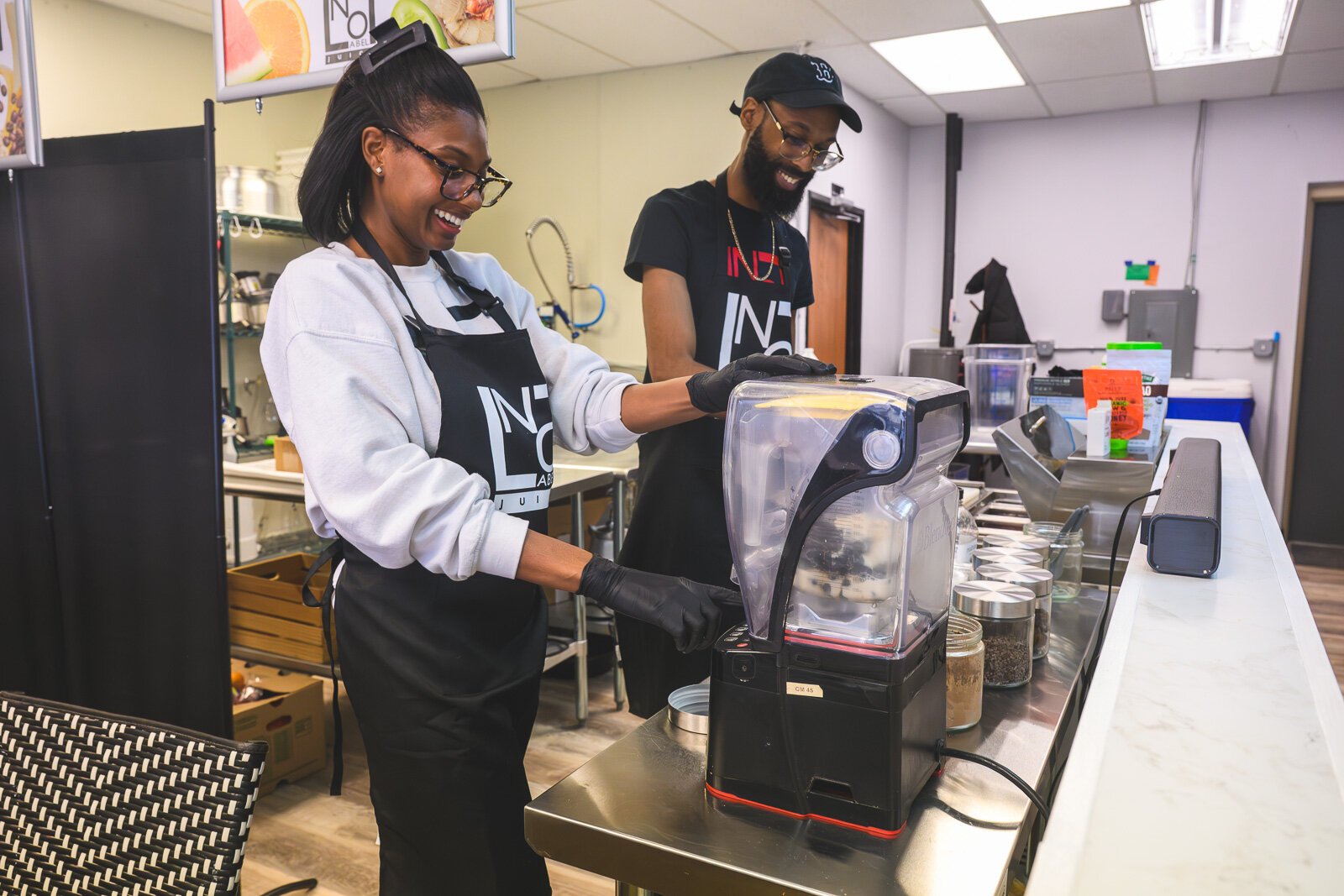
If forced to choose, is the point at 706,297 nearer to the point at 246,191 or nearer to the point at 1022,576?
the point at 1022,576

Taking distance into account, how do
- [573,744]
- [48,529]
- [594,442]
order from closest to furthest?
[594,442] → [48,529] → [573,744]

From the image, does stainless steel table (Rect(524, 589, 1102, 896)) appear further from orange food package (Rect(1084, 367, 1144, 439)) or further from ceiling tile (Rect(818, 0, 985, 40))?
ceiling tile (Rect(818, 0, 985, 40))

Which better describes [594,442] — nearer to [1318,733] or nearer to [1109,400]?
[1318,733]

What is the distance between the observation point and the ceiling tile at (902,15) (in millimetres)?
3867

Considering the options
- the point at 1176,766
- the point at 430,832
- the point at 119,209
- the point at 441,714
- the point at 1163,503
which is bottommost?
the point at 430,832

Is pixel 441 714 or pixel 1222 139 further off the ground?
A: pixel 1222 139

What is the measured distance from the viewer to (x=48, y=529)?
2.05 metres

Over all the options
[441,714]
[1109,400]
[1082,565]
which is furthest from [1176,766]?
[1109,400]

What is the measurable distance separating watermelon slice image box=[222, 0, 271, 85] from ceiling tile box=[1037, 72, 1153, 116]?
4574 millimetres

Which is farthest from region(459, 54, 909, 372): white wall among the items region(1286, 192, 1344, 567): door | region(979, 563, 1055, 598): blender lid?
region(979, 563, 1055, 598): blender lid

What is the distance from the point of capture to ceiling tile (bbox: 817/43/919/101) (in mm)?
4551

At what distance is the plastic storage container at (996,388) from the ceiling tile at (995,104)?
5.70ft

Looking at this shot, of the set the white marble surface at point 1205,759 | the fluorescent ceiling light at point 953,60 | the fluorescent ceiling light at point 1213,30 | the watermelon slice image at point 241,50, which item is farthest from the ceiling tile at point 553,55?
the white marble surface at point 1205,759

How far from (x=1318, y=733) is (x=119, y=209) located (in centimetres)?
210
